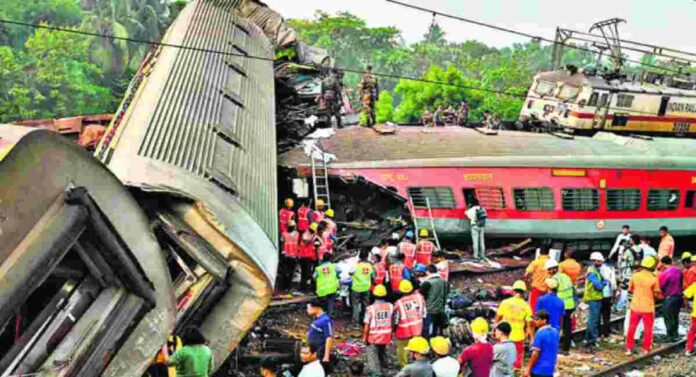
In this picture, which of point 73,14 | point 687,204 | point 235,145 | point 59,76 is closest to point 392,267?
point 235,145

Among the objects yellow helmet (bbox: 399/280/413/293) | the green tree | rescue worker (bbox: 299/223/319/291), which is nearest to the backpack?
rescue worker (bbox: 299/223/319/291)

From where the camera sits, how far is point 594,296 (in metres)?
10.2

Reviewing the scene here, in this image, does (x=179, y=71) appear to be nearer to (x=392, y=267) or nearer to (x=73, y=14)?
(x=392, y=267)

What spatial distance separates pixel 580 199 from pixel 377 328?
7.78 metres

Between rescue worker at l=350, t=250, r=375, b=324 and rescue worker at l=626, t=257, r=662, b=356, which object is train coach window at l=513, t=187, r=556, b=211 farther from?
rescue worker at l=350, t=250, r=375, b=324

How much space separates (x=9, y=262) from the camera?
347cm

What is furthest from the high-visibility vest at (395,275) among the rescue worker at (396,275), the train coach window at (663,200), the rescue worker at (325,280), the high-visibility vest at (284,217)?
the train coach window at (663,200)

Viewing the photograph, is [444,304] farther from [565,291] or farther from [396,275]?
[565,291]

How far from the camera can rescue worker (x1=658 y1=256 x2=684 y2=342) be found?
10594 mm

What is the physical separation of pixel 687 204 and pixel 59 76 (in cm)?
2037

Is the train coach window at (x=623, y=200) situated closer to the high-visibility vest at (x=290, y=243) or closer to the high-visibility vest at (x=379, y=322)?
the high-visibility vest at (x=290, y=243)

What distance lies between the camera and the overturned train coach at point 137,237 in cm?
359

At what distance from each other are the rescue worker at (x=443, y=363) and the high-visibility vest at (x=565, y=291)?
328cm

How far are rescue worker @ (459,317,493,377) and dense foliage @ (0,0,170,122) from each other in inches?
839
